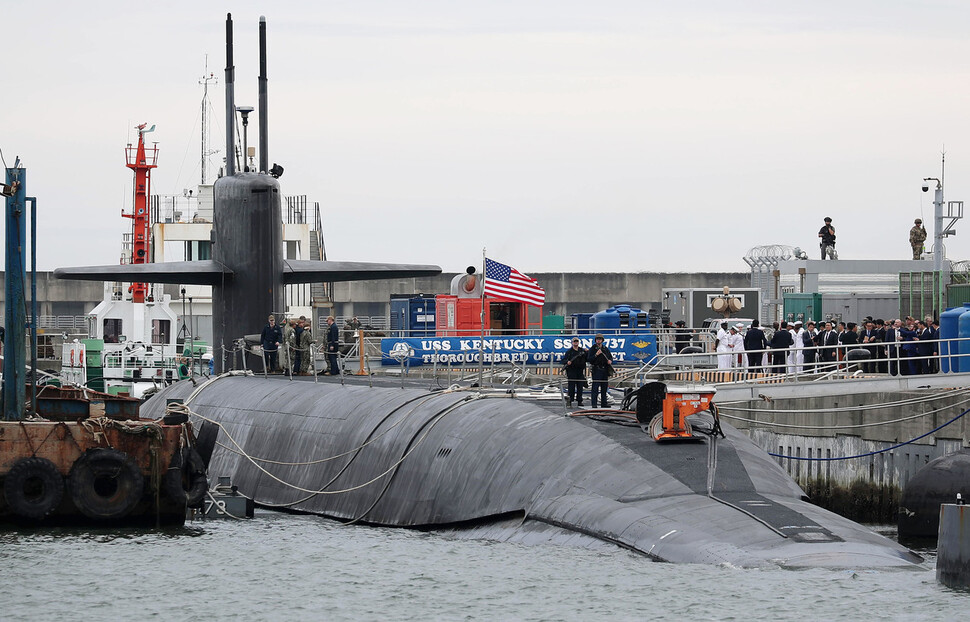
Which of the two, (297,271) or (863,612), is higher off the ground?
(297,271)

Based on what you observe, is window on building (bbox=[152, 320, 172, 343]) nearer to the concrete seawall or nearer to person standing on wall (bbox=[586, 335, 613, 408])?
the concrete seawall

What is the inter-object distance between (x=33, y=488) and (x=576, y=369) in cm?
741

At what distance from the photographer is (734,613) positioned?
12.5 m

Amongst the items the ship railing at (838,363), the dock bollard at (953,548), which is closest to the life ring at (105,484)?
the ship railing at (838,363)

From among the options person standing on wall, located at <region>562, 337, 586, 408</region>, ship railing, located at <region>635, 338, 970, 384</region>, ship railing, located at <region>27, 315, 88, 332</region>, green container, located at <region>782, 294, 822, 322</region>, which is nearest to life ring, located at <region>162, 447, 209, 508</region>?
person standing on wall, located at <region>562, 337, 586, 408</region>

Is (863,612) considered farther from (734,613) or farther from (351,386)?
(351,386)

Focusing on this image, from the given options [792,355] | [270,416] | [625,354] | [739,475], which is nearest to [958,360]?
[792,355]

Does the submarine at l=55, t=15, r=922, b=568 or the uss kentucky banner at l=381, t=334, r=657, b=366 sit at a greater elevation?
the uss kentucky banner at l=381, t=334, r=657, b=366

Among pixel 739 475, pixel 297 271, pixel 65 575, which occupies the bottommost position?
pixel 65 575

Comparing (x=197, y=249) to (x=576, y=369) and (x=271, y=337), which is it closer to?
(x=271, y=337)

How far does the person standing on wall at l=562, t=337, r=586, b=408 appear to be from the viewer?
19359mm

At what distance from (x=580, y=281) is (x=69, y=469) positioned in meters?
48.8

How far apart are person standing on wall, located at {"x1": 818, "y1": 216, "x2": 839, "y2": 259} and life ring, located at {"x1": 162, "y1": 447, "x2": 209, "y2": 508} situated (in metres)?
29.2

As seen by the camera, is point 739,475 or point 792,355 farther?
point 792,355
